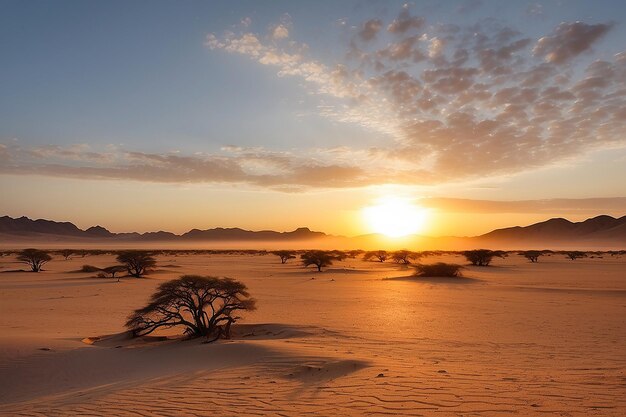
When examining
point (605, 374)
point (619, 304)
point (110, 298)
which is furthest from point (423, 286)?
point (605, 374)

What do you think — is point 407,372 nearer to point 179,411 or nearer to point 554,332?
point 179,411

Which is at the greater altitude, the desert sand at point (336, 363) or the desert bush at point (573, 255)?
the desert bush at point (573, 255)

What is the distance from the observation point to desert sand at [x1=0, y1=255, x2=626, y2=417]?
756 cm

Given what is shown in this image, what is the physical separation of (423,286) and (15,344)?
2474cm

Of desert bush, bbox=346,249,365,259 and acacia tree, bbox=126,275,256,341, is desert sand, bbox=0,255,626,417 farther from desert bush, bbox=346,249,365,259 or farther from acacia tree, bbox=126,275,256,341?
desert bush, bbox=346,249,365,259

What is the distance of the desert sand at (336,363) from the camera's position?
7562mm

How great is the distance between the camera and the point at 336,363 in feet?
32.8

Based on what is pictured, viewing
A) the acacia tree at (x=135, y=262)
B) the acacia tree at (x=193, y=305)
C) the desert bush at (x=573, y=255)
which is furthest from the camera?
the desert bush at (x=573, y=255)

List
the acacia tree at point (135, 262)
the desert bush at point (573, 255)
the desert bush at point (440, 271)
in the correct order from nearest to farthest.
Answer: the desert bush at point (440, 271) < the acacia tree at point (135, 262) < the desert bush at point (573, 255)

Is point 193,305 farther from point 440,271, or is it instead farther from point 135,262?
point 135,262

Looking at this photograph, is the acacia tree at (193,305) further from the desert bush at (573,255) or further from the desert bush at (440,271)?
the desert bush at (573,255)

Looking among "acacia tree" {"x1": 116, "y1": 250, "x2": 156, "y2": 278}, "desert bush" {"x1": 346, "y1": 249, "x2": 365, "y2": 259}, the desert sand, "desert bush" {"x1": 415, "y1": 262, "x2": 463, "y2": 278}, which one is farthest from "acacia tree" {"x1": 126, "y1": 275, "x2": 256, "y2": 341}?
"desert bush" {"x1": 346, "y1": 249, "x2": 365, "y2": 259}

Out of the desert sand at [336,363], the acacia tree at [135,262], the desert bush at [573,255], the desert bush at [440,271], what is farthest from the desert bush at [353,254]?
the desert sand at [336,363]

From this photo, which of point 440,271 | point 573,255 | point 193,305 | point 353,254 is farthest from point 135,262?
point 573,255
